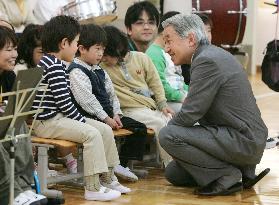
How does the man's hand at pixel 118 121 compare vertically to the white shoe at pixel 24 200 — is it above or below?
below

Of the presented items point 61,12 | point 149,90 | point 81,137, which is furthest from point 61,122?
point 61,12

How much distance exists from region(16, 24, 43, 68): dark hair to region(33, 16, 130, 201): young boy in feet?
0.64

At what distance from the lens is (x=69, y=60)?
3.92 metres

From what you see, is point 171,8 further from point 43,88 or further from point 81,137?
point 43,88

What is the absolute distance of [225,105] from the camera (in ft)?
12.8

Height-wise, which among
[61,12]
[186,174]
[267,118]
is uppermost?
[61,12]

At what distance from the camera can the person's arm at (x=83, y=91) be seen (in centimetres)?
404

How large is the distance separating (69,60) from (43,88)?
2.90ft

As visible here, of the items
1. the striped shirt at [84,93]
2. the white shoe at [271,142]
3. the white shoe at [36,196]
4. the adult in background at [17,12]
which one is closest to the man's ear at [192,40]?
the striped shirt at [84,93]

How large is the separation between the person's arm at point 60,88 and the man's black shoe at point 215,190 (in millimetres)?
863

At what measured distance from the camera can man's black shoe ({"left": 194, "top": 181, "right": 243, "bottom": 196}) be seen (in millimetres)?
3930

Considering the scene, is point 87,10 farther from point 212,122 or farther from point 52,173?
point 212,122

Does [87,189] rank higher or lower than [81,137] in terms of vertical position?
lower

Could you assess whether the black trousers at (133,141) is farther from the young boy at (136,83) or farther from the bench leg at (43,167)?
the bench leg at (43,167)
